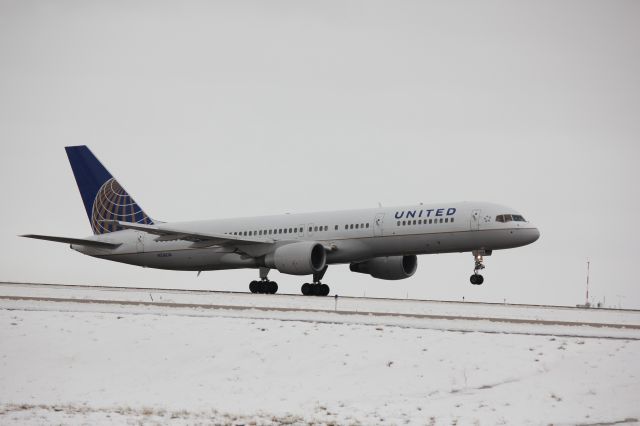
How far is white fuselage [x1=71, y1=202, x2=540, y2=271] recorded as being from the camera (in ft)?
134

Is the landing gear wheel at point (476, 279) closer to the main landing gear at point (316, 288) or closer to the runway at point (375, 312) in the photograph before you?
the runway at point (375, 312)

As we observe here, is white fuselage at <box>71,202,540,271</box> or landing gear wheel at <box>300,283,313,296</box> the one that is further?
landing gear wheel at <box>300,283,313,296</box>

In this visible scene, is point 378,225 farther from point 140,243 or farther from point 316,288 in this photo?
point 140,243

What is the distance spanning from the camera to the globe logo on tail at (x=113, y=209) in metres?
52.8

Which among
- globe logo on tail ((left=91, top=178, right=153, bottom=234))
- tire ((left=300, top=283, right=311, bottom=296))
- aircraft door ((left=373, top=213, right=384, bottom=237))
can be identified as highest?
globe logo on tail ((left=91, top=178, right=153, bottom=234))

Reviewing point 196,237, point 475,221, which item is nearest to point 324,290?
point 196,237

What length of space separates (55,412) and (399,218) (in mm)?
25573

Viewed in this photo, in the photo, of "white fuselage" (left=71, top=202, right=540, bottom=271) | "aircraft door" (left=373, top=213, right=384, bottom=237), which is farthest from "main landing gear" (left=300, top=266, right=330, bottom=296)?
"aircraft door" (left=373, top=213, right=384, bottom=237)

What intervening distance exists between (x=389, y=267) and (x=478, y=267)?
7094mm

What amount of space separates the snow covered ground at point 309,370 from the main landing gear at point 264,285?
17.7 meters

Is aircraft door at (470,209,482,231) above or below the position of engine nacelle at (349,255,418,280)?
above

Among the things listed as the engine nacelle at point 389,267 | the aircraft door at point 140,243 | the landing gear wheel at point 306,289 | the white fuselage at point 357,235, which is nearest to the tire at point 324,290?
the landing gear wheel at point 306,289

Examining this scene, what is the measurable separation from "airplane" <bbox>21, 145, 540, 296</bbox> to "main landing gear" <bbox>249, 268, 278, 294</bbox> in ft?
0.16

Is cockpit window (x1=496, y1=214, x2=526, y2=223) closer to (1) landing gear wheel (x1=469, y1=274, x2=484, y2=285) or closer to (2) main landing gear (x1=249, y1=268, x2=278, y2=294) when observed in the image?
(1) landing gear wheel (x1=469, y1=274, x2=484, y2=285)
